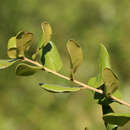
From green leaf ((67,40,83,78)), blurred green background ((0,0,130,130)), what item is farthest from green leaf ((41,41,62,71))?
blurred green background ((0,0,130,130))

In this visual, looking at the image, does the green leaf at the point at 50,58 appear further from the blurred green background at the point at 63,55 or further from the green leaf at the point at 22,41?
the blurred green background at the point at 63,55

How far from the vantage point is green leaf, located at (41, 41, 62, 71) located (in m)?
0.65

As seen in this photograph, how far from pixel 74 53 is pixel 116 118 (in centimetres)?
11

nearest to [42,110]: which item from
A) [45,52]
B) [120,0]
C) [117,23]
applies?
[117,23]

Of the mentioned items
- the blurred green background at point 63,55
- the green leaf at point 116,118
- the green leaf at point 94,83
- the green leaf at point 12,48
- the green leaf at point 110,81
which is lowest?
the blurred green background at point 63,55

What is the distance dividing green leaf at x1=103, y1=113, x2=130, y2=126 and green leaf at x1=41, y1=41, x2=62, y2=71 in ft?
0.44

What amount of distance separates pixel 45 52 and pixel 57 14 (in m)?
2.44

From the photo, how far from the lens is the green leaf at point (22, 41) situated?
1.97 ft

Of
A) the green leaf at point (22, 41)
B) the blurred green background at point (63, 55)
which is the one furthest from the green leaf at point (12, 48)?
the blurred green background at point (63, 55)

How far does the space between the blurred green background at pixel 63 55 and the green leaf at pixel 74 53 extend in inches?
64.7

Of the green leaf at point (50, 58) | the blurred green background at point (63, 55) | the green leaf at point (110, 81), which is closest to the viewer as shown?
the green leaf at point (110, 81)

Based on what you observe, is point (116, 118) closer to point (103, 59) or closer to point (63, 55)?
point (103, 59)

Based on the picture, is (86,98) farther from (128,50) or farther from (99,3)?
(99,3)

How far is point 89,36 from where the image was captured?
3.01m
